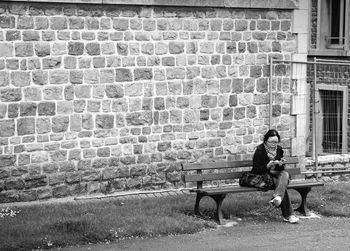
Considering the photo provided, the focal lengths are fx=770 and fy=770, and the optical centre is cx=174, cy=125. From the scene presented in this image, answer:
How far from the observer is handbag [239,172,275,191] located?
35.8ft

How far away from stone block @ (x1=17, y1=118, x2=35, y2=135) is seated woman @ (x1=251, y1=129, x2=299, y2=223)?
3580 millimetres

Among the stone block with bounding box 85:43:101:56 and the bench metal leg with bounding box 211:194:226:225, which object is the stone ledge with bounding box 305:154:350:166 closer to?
the bench metal leg with bounding box 211:194:226:225

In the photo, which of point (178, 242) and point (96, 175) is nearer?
point (178, 242)

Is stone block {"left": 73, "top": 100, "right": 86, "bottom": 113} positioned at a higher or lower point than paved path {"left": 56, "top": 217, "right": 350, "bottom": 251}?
higher

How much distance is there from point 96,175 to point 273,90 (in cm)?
381

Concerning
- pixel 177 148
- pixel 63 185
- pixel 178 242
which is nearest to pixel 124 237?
pixel 178 242

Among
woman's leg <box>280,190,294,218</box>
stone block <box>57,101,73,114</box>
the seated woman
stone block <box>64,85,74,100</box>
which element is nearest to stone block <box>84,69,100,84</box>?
stone block <box>64,85,74,100</box>

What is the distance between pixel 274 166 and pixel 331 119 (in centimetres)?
785

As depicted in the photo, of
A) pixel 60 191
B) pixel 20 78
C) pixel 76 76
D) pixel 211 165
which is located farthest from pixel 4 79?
pixel 211 165

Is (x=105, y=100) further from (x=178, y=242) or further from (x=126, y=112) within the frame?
(x=178, y=242)

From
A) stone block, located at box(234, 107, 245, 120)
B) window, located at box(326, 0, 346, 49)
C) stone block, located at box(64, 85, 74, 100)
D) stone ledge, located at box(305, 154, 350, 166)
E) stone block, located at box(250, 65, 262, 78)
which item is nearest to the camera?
stone block, located at box(64, 85, 74, 100)

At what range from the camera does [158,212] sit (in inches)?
433

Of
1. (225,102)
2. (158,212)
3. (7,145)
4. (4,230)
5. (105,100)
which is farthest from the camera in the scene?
(225,102)

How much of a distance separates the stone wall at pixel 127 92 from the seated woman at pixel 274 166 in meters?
2.70
